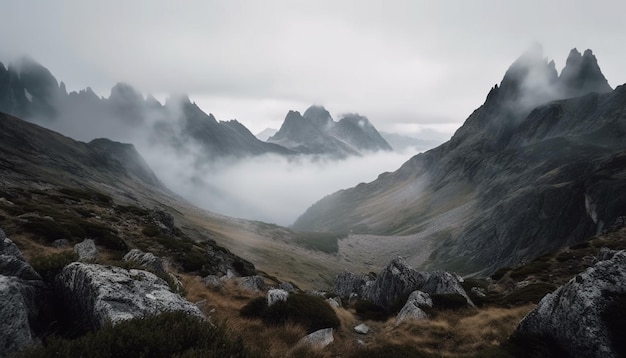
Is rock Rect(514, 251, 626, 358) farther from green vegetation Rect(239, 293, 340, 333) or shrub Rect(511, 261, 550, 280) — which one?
shrub Rect(511, 261, 550, 280)

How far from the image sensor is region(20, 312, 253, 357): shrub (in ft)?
22.7

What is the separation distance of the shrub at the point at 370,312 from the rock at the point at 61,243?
23.6m

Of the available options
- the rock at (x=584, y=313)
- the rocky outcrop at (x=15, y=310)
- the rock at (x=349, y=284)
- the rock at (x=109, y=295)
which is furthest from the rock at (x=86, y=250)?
the rock at (x=349, y=284)

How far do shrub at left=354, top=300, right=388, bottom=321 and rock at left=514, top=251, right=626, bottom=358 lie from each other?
1580 centimetres

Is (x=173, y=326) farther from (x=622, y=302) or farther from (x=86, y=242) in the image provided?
(x=86, y=242)

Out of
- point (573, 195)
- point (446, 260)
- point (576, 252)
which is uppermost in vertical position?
point (573, 195)

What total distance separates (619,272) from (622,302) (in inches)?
54.0

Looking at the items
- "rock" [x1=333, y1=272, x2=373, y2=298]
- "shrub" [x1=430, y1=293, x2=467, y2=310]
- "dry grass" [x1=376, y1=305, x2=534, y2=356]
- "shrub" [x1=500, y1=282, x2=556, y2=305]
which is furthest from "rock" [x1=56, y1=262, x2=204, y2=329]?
"rock" [x1=333, y1=272, x2=373, y2=298]

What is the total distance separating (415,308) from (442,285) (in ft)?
34.6

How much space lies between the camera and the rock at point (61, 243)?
2704 centimetres

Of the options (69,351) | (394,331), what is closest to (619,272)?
(394,331)

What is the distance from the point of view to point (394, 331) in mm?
20641

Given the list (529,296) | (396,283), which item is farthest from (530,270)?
(529,296)

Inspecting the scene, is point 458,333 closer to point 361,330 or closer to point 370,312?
point 361,330
